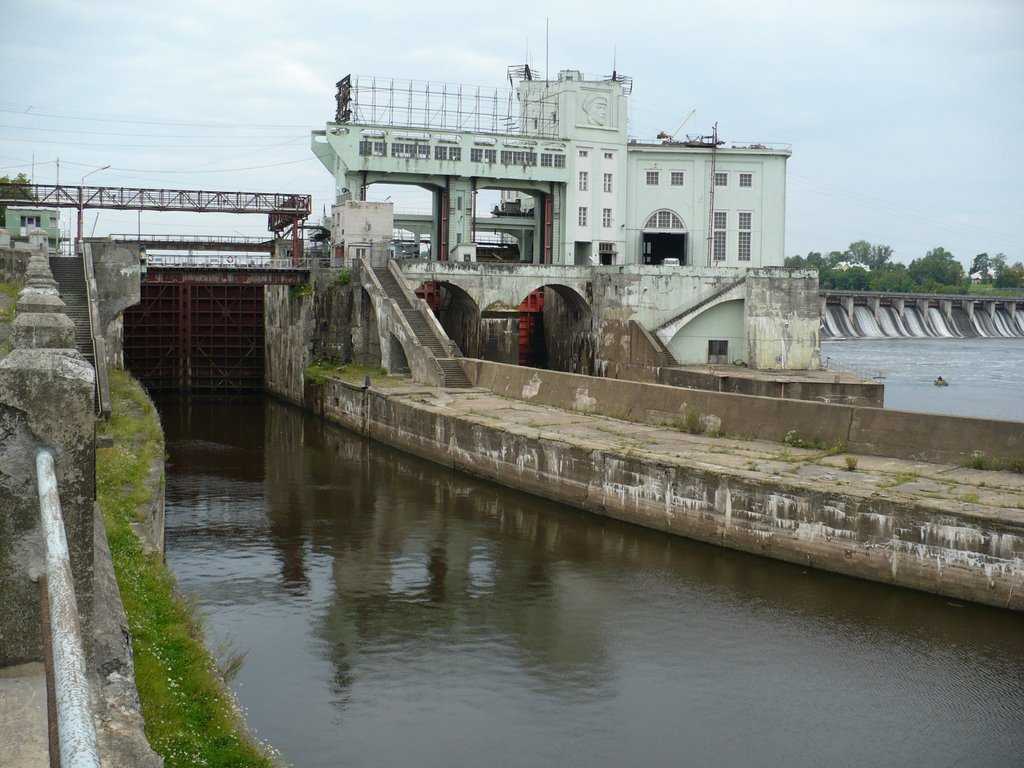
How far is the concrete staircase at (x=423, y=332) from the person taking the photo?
3400 centimetres

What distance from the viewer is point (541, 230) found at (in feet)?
162

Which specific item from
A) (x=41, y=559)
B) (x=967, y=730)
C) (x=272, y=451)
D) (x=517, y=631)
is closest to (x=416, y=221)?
(x=272, y=451)

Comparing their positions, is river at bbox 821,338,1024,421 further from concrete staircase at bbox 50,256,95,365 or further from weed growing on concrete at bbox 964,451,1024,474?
concrete staircase at bbox 50,256,95,365

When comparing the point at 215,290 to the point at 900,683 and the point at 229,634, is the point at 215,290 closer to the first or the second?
the point at 229,634

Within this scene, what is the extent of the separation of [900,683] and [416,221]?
42580 millimetres

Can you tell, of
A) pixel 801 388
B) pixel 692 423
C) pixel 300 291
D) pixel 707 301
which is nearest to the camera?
pixel 692 423

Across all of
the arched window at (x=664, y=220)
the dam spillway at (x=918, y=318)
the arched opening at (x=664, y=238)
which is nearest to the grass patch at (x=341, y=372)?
the arched opening at (x=664, y=238)

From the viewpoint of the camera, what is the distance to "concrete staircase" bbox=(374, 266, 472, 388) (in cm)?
3400

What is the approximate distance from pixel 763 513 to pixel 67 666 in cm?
1743

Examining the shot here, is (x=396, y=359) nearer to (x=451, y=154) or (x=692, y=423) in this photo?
(x=451, y=154)

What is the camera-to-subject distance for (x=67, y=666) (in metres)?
2.72

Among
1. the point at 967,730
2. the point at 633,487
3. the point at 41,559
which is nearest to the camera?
the point at 41,559

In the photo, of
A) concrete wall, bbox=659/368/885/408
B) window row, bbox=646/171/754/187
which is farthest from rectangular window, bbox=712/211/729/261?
concrete wall, bbox=659/368/885/408

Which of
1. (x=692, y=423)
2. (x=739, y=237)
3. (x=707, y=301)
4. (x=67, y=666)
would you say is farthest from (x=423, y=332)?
(x=67, y=666)
